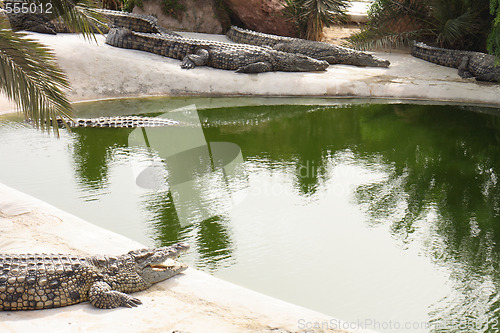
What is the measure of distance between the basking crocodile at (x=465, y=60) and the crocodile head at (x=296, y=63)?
2.42 metres

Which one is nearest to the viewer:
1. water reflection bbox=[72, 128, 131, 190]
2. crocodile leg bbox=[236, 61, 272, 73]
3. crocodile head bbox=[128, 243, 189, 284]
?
crocodile head bbox=[128, 243, 189, 284]

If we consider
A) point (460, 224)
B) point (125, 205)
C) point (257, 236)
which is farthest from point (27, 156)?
point (460, 224)

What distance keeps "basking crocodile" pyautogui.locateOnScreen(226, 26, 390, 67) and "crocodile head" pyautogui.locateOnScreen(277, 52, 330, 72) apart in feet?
2.24

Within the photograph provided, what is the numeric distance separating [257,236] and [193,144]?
2864mm

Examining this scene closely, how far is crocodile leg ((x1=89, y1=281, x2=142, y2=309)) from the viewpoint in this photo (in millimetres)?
4227

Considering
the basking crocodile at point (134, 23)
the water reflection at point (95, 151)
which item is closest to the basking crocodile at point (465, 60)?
the basking crocodile at point (134, 23)

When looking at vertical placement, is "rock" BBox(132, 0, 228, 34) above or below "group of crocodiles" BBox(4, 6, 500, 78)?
above

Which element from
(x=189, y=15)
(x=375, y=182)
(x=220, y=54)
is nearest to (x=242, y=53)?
(x=220, y=54)

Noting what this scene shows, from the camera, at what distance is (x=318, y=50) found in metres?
12.5

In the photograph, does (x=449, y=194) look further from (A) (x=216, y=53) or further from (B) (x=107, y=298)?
(A) (x=216, y=53)

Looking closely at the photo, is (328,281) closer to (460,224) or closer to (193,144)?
(460,224)

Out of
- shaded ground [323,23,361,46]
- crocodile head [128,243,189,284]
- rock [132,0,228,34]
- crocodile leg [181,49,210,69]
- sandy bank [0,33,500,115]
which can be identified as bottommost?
crocodile head [128,243,189,284]
